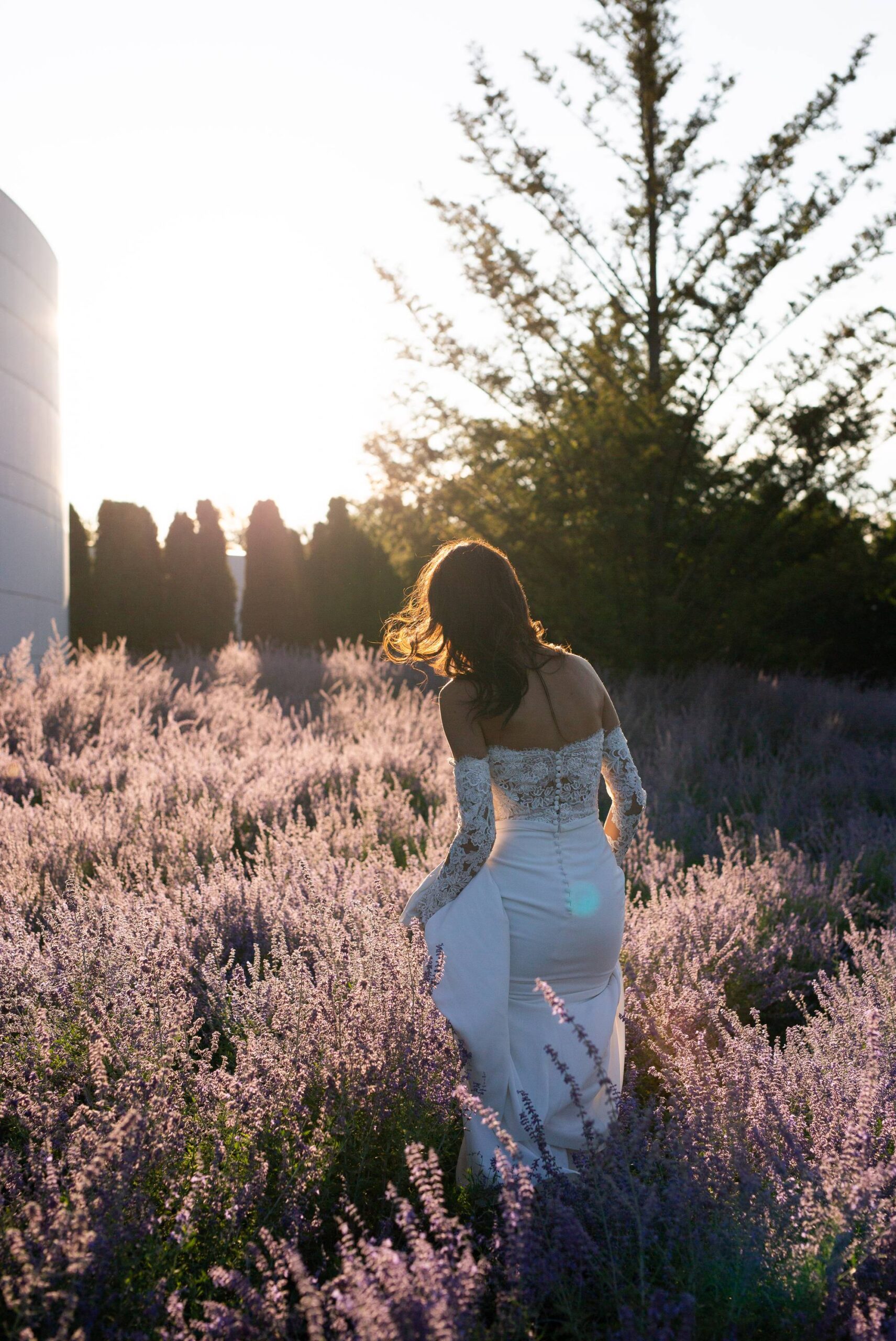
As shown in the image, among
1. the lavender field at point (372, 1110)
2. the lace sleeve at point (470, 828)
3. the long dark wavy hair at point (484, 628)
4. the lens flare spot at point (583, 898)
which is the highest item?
the long dark wavy hair at point (484, 628)

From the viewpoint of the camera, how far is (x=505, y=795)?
260cm

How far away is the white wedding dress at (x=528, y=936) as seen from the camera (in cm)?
238

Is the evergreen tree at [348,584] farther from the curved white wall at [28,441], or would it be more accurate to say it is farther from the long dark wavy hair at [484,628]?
the long dark wavy hair at [484,628]

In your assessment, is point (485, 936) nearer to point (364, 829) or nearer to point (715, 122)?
point (364, 829)

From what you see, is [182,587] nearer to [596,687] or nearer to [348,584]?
[348,584]

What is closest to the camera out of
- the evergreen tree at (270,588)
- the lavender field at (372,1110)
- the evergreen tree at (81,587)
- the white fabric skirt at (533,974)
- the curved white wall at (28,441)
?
the lavender field at (372,1110)

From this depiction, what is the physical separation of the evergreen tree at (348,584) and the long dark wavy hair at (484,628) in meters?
16.1

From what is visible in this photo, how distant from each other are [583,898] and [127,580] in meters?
16.9

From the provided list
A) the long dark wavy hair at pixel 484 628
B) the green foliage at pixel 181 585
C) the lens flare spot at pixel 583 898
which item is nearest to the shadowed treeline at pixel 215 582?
the green foliage at pixel 181 585

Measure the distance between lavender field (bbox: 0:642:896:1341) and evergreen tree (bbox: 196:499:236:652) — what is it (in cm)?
1364

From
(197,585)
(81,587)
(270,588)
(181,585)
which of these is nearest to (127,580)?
(81,587)

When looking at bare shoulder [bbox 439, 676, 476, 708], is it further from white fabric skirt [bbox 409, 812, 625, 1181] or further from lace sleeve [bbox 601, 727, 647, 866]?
lace sleeve [bbox 601, 727, 647, 866]

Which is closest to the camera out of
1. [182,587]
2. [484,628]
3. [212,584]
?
[484,628]

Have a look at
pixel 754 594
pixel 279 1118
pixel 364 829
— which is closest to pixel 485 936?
pixel 279 1118
